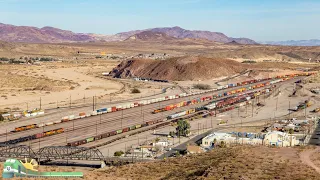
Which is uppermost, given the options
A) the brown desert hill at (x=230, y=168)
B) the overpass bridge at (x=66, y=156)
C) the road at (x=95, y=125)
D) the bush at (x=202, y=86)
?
the brown desert hill at (x=230, y=168)

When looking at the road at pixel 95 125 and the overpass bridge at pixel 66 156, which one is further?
the road at pixel 95 125

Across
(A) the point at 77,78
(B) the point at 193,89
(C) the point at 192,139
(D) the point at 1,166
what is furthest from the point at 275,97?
(D) the point at 1,166

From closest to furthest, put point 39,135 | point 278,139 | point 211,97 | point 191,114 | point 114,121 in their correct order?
point 278,139
point 39,135
point 114,121
point 191,114
point 211,97

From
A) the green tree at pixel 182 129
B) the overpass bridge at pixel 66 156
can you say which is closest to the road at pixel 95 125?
the overpass bridge at pixel 66 156

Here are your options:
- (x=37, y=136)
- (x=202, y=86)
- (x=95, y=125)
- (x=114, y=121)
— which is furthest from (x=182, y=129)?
(x=202, y=86)

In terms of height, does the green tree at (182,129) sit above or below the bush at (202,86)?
below

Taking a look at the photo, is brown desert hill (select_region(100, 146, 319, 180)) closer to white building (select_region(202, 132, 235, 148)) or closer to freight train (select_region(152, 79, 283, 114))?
white building (select_region(202, 132, 235, 148))

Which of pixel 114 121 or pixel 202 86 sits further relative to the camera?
pixel 202 86

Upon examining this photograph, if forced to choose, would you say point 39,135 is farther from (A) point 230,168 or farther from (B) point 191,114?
(A) point 230,168

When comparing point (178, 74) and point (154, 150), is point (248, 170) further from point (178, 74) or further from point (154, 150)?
point (178, 74)

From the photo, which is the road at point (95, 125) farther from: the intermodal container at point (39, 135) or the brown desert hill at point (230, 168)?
the brown desert hill at point (230, 168)
